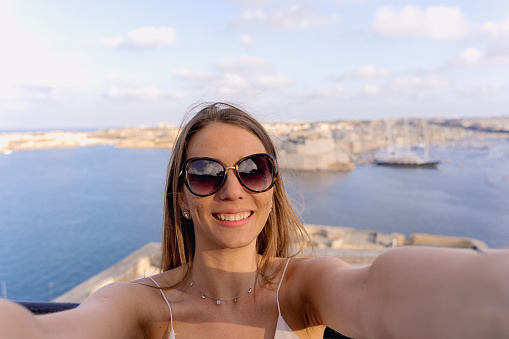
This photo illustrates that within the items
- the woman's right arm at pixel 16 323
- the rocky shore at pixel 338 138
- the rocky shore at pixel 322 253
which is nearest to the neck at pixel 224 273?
the rocky shore at pixel 322 253

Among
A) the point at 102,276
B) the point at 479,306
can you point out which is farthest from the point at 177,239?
the point at 102,276

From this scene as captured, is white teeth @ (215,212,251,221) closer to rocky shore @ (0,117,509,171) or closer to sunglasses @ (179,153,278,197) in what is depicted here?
sunglasses @ (179,153,278,197)

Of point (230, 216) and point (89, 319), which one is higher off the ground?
point (230, 216)

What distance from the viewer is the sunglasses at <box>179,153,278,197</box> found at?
0.96m

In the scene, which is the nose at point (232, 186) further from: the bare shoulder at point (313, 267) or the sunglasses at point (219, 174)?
the bare shoulder at point (313, 267)

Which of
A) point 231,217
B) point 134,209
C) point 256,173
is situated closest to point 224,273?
point 231,217

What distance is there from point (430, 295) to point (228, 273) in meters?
0.60

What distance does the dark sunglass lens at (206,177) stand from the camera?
95cm

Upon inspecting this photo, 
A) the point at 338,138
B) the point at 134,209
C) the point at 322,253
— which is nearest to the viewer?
the point at 322,253

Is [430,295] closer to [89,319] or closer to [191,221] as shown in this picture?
[89,319]

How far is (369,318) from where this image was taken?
0.58 meters

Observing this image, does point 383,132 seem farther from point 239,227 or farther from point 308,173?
point 239,227

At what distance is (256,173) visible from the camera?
3.17 feet

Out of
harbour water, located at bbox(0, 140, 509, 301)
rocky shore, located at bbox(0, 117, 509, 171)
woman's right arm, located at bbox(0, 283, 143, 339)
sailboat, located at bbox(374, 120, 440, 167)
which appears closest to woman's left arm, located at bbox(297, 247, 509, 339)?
woman's right arm, located at bbox(0, 283, 143, 339)
